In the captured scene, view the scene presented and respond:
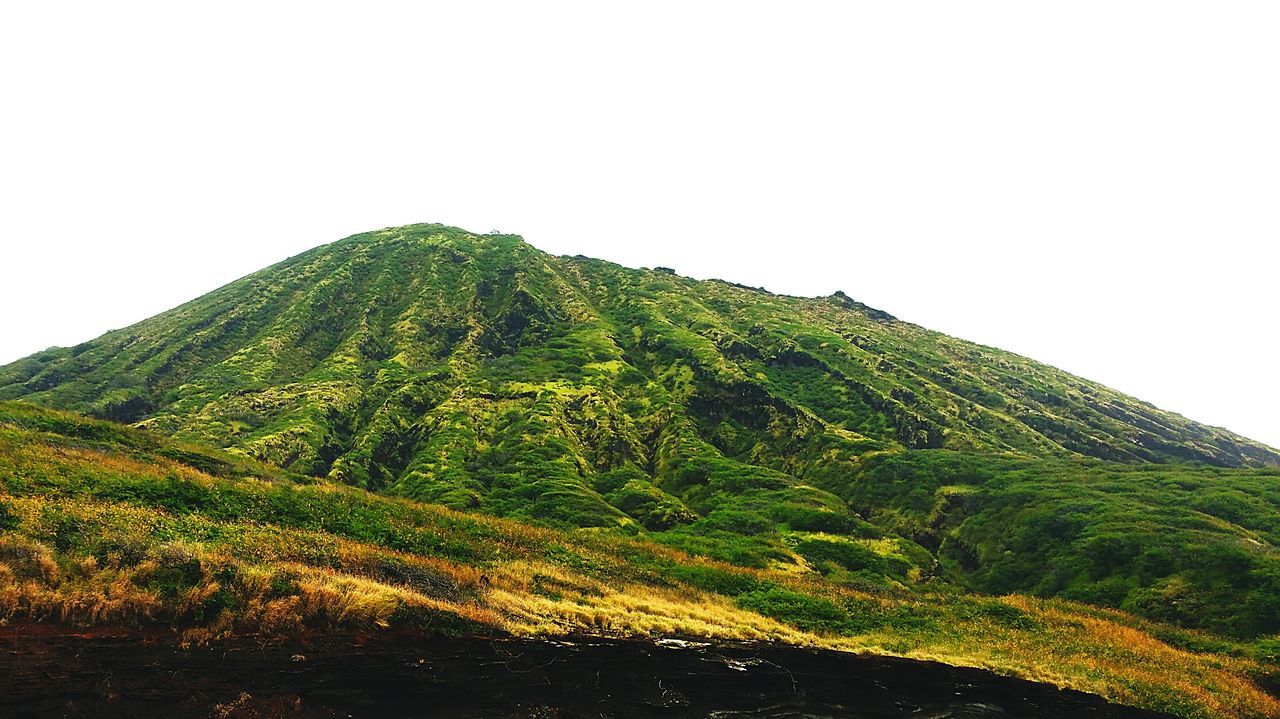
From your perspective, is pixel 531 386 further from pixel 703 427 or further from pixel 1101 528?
pixel 1101 528

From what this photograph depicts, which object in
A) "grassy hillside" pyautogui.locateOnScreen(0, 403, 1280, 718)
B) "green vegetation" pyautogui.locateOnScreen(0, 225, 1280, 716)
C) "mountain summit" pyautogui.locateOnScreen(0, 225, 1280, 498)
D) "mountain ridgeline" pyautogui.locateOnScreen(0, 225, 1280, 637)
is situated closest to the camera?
"grassy hillside" pyautogui.locateOnScreen(0, 403, 1280, 718)

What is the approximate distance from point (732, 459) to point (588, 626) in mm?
64282

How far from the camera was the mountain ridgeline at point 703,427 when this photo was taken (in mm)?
55062

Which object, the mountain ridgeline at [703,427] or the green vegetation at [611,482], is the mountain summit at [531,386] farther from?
the green vegetation at [611,482]

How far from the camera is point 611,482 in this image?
72.5m

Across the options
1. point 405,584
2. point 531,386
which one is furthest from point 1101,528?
point 531,386

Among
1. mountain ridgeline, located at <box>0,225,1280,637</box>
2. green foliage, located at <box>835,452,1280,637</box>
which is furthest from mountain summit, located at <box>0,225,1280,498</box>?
green foliage, located at <box>835,452,1280,637</box>

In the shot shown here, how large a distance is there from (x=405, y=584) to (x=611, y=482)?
165ft

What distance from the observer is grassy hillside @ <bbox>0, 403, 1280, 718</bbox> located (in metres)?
17.4

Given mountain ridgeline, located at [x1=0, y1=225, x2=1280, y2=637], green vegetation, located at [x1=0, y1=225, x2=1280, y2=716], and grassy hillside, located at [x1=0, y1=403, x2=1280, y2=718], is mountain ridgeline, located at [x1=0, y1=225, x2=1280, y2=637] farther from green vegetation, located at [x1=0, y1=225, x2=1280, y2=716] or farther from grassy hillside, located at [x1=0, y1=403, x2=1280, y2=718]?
grassy hillside, located at [x1=0, y1=403, x2=1280, y2=718]

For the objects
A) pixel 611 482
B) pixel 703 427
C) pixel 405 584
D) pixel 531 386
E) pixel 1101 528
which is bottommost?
pixel 611 482

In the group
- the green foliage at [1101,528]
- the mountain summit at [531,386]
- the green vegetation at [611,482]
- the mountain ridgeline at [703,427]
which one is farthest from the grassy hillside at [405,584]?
the mountain summit at [531,386]

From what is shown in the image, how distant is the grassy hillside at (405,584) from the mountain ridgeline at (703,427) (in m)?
12.4

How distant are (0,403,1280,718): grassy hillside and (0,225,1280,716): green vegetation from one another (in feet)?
0.58
